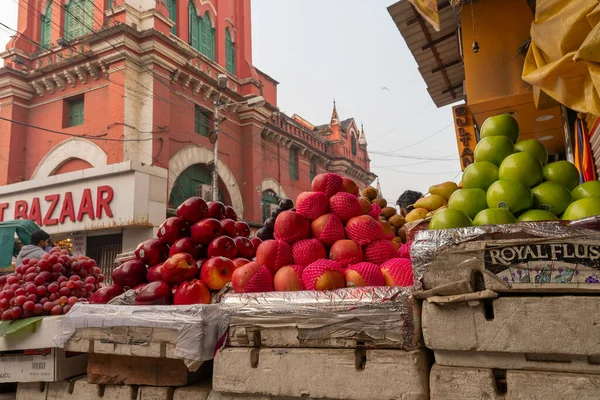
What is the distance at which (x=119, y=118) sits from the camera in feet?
44.8

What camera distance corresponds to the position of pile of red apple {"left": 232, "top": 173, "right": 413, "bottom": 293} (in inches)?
87.4

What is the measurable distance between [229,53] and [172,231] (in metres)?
18.7

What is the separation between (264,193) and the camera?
19.9m

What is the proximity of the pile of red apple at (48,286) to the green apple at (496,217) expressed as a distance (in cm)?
252

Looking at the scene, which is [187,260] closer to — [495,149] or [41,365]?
[41,365]

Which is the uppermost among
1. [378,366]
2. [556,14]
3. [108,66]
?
[108,66]

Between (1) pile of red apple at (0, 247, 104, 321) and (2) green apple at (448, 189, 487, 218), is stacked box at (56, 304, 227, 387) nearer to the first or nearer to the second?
(1) pile of red apple at (0, 247, 104, 321)

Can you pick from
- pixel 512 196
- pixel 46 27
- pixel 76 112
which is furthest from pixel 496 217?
pixel 46 27

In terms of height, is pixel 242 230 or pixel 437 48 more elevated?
pixel 437 48

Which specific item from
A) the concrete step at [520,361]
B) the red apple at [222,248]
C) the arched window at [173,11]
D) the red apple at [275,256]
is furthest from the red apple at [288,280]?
→ the arched window at [173,11]

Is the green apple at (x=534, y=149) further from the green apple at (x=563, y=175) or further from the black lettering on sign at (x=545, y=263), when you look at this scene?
the black lettering on sign at (x=545, y=263)

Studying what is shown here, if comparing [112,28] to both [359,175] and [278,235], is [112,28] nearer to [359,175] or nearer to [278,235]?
[278,235]

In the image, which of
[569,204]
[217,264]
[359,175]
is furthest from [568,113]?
[359,175]

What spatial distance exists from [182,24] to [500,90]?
49.1ft
